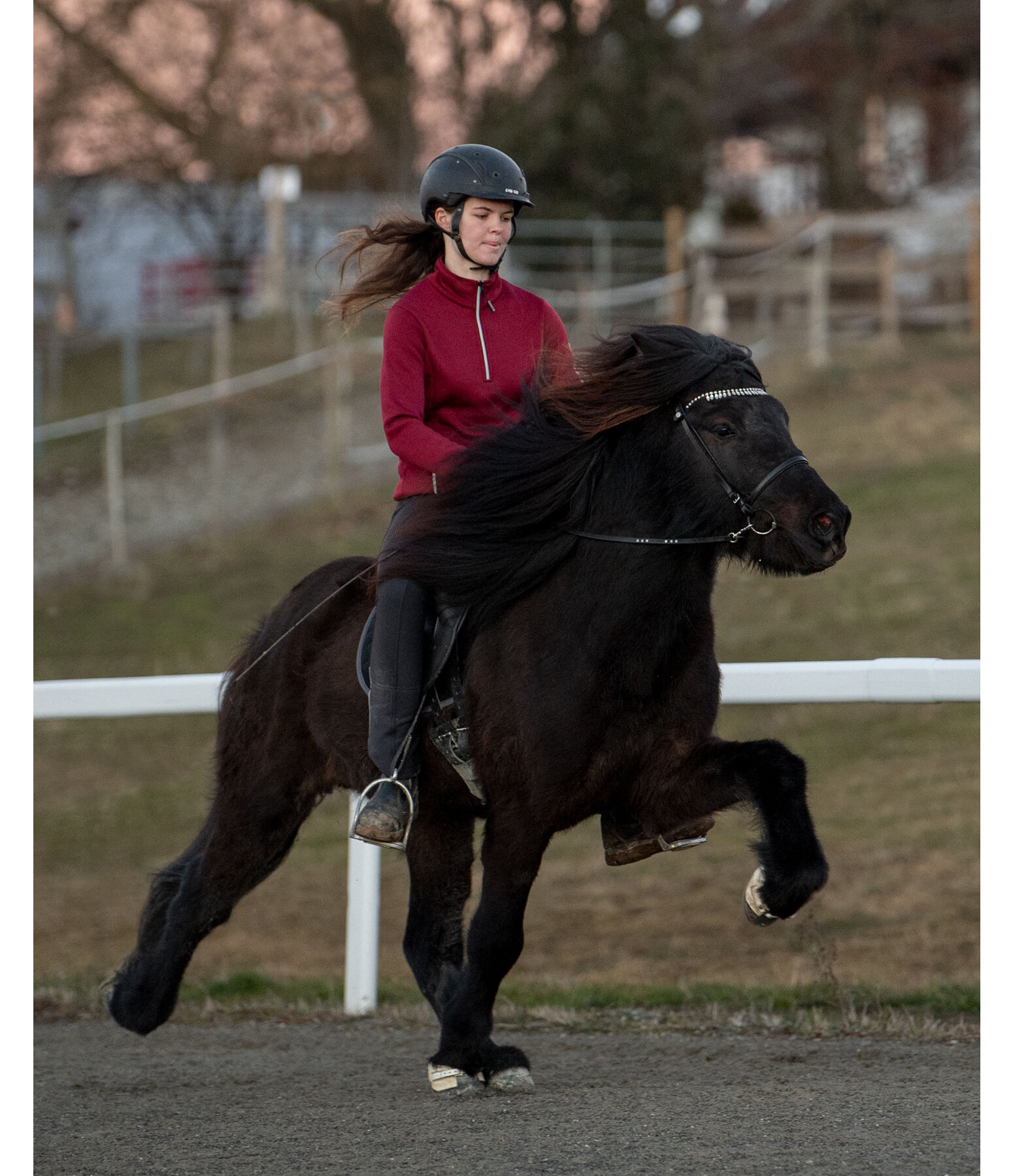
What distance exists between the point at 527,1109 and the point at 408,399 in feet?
6.79

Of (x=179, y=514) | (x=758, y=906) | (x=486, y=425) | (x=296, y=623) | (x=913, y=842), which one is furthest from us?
(x=179, y=514)

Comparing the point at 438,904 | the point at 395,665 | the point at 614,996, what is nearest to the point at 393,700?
the point at 395,665

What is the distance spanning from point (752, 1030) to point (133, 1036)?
2.26 metres

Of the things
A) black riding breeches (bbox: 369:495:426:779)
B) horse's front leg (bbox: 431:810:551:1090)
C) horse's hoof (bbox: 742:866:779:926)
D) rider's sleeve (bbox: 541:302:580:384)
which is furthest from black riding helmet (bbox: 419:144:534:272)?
horse's hoof (bbox: 742:866:779:926)

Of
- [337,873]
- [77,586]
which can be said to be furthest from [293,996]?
[77,586]

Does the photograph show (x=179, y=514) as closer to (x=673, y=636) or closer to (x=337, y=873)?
(x=337, y=873)

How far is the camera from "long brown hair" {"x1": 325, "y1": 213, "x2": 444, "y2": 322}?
4.79 meters

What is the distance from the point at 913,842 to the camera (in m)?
9.76

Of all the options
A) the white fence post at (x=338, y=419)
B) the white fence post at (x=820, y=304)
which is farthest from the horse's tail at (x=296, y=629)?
the white fence post at (x=820, y=304)

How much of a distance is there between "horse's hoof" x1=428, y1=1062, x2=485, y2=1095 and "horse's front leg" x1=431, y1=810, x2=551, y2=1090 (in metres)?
0.01

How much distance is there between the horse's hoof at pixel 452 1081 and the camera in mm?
4430

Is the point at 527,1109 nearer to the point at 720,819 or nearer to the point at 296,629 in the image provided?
the point at 296,629

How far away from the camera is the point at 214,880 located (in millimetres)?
5160

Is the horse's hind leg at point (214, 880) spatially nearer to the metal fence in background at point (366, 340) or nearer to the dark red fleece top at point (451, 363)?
the dark red fleece top at point (451, 363)
